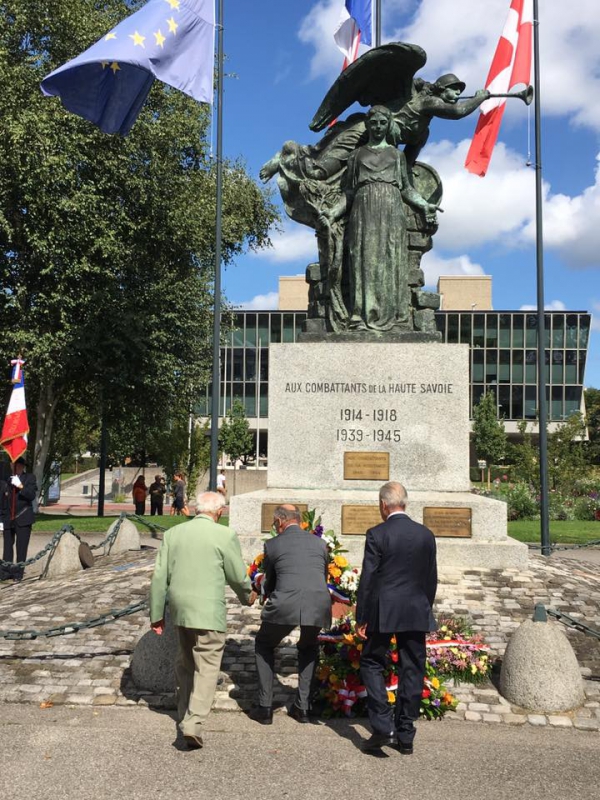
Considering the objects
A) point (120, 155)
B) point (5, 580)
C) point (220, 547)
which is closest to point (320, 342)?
point (220, 547)

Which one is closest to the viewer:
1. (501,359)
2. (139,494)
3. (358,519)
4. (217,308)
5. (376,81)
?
(358,519)

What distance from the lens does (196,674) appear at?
17.8ft

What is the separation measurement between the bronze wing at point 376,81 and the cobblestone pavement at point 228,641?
6.97 meters

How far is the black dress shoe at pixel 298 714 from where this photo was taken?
579 centimetres

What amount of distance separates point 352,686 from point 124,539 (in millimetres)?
8530

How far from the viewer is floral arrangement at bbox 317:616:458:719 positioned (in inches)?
234

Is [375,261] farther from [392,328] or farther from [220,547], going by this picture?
[220,547]

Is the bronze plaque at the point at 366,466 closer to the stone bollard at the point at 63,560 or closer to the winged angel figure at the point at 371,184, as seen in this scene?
the winged angel figure at the point at 371,184

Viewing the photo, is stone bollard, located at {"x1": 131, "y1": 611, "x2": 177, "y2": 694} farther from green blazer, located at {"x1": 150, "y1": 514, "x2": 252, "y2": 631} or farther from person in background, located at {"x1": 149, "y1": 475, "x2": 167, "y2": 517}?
person in background, located at {"x1": 149, "y1": 475, "x2": 167, "y2": 517}

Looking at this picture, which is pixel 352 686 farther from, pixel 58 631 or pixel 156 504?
pixel 156 504

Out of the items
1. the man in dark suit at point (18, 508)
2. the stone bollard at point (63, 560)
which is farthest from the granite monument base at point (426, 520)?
the man in dark suit at point (18, 508)

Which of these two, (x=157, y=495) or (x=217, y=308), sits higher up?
(x=217, y=308)

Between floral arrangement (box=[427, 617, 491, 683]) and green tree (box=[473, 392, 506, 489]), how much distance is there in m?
53.8

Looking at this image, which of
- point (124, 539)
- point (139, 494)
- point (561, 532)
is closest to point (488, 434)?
point (139, 494)
